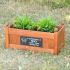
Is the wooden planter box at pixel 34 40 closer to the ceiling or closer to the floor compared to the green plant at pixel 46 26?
closer to the floor

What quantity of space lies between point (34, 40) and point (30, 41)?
7cm

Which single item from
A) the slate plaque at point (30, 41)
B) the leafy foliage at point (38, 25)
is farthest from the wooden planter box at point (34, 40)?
the leafy foliage at point (38, 25)

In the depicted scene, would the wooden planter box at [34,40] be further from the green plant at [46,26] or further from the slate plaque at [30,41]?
→ the green plant at [46,26]

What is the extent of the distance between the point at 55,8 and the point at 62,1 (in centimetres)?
24

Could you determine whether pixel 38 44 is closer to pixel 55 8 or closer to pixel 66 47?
pixel 66 47

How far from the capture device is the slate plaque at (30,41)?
5.07 m

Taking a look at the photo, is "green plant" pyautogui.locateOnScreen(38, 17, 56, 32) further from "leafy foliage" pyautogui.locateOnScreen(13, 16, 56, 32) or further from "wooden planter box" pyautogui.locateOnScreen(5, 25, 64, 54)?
"wooden planter box" pyautogui.locateOnScreen(5, 25, 64, 54)

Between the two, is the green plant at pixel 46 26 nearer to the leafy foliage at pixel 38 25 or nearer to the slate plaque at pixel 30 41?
the leafy foliage at pixel 38 25

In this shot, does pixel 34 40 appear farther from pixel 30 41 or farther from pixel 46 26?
pixel 46 26

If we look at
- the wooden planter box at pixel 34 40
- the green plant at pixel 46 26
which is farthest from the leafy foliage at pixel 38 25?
the wooden planter box at pixel 34 40

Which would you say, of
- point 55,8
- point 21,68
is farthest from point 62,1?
point 21,68

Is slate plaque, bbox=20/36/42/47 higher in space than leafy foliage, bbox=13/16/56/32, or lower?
lower

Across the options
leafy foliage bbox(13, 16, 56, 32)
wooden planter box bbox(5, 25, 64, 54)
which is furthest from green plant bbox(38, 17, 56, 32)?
wooden planter box bbox(5, 25, 64, 54)

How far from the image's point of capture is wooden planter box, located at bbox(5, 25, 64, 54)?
5000 mm
